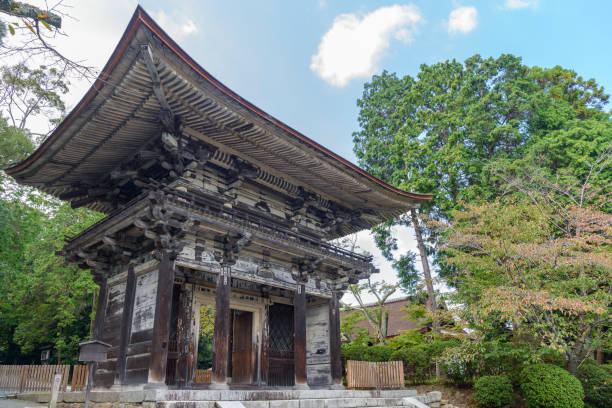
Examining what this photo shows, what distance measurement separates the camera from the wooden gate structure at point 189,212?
7684 millimetres

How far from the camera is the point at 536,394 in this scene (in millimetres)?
11227

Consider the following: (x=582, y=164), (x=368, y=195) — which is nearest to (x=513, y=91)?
Answer: (x=582, y=164)

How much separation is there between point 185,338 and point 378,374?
576 centimetres

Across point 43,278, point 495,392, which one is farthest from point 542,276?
point 43,278

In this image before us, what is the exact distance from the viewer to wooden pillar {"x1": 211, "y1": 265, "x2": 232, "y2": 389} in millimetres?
8375

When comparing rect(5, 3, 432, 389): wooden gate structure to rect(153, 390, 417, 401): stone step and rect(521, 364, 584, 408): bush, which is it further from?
rect(521, 364, 584, 408): bush

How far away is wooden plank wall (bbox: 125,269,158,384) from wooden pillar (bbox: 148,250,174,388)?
430 mm

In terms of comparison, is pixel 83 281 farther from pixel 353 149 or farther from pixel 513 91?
pixel 513 91

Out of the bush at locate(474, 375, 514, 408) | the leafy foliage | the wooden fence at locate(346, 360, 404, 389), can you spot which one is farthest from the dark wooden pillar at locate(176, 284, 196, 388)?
the leafy foliage

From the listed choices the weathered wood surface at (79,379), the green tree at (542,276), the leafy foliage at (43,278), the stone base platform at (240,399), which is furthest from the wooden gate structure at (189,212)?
the leafy foliage at (43,278)

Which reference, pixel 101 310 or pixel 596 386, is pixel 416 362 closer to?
pixel 596 386

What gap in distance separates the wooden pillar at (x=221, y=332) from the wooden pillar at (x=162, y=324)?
1.12 m

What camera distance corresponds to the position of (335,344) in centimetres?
1177

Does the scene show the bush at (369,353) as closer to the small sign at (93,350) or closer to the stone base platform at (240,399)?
the stone base platform at (240,399)
